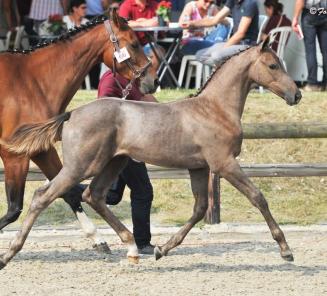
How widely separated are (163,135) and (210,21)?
232 inches

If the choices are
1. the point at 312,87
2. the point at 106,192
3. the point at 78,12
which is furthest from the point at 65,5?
the point at 106,192

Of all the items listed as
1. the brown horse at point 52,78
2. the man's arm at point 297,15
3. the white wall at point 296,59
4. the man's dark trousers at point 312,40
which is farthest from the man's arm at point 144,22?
the brown horse at point 52,78

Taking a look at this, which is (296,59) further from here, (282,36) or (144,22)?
(144,22)

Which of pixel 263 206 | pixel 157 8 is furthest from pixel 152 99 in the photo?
pixel 157 8

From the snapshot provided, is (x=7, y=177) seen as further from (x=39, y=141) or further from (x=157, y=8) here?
(x=157, y=8)

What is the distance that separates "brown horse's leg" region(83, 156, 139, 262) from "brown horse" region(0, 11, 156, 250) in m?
0.42

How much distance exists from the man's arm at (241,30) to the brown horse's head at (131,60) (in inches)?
175

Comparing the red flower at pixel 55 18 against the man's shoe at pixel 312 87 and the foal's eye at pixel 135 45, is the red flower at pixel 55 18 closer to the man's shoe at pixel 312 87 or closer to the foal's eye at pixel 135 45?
the man's shoe at pixel 312 87

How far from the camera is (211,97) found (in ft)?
24.5

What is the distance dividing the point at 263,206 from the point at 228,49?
5337 mm

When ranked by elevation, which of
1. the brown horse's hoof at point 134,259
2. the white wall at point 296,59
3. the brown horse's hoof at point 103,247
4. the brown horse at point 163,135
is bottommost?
the white wall at point 296,59

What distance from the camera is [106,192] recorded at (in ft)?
25.1

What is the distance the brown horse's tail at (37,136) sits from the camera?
7.30 metres

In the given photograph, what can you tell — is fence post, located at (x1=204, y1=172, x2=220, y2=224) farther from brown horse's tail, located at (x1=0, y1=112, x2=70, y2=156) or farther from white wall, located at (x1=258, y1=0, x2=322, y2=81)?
white wall, located at (x1=258, y1=0, x2=322, y2=81)
